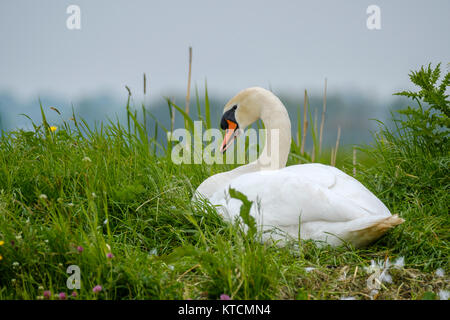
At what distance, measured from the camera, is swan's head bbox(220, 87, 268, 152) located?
14.6 feet

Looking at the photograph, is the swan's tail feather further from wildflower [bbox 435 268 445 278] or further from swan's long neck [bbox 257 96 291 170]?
A: swan's long neck [bbox 257 96 291 170]

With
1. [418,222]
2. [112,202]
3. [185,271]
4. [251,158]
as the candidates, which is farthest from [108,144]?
[418,222]

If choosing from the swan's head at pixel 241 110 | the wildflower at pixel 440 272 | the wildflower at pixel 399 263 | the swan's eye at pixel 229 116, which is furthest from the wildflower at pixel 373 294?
the swan's eye at pixel 229 116

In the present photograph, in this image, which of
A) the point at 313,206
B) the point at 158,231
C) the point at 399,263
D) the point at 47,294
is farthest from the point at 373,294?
the point at 47,294

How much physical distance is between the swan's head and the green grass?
52cm

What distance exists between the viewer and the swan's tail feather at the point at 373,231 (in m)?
3.00

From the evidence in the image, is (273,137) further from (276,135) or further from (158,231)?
(158,231)

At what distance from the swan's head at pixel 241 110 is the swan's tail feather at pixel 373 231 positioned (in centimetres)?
160

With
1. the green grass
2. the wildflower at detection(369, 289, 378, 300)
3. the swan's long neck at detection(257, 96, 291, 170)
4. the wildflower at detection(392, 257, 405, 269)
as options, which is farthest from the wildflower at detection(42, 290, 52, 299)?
the swan's long neck at detection(257, 96, 291, 170)

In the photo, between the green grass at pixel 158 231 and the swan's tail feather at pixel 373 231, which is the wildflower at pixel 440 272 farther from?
the swan's tail feather at pixel 373 231

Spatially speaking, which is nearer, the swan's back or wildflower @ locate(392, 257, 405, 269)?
wildflower @ locate(392, 257, 405, 269)

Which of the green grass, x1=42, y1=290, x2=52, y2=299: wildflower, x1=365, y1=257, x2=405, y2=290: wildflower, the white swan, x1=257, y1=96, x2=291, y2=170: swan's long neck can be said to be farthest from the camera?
x1=257, y1=96, x2=291, y2=170: swan's long neck

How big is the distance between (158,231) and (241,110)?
1517 mm
